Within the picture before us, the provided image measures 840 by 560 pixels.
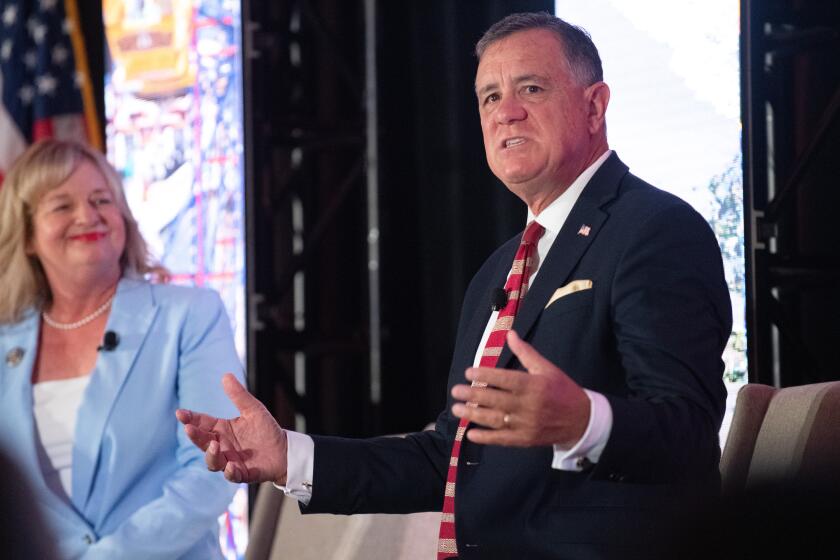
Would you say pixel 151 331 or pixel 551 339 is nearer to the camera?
pixel 551 339

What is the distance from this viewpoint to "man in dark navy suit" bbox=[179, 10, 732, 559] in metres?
1.35

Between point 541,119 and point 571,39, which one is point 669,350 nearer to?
point 541,119

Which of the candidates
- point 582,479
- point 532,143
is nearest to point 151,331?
point 532,143

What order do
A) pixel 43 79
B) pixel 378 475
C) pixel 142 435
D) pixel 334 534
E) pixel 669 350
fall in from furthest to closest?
pixel 43 79 < pixel 142 435 < pixel 334 534 < pixel 378 475 < pixel 669 350

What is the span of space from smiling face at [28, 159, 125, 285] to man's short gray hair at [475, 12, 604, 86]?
1.49m

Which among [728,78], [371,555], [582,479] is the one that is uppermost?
[728,78]

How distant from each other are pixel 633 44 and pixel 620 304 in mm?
2002

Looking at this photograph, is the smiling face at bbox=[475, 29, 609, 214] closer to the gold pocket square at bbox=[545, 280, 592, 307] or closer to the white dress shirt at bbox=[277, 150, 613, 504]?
the white dress shirt at bbox=[277, 150, 613, 504]

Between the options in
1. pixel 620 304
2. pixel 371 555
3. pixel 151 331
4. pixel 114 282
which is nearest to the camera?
pixel 620 304

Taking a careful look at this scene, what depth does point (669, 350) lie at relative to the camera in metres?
1.44

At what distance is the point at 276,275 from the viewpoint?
4.52m

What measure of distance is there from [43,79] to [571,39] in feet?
13.4

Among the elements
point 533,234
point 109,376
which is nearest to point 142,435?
point 109,376

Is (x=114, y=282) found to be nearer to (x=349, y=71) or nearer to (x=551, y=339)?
(x=349, y=71)
